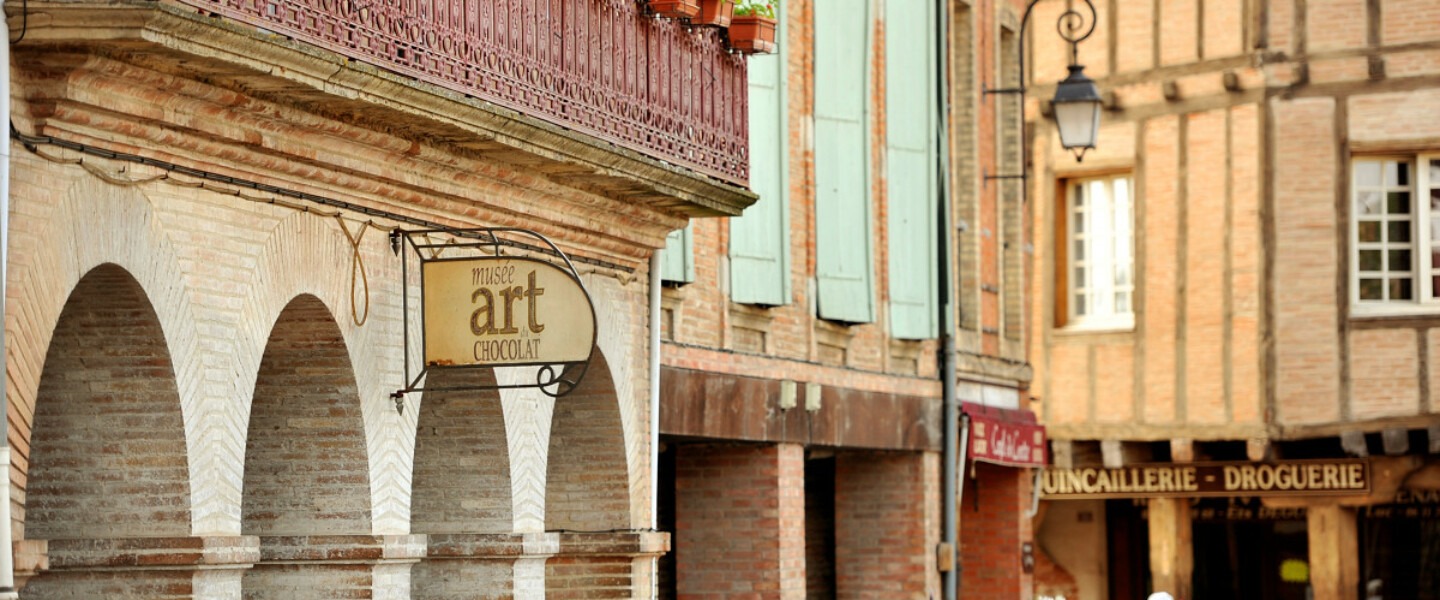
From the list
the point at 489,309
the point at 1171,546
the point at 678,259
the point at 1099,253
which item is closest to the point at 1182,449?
the point at 1171,546

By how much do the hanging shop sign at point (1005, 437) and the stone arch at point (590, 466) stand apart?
26.1ft

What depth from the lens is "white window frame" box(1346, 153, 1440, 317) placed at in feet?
83.6

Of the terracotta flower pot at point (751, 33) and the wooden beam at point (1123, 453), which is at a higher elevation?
the terracotta flower pot at point (751, 33)

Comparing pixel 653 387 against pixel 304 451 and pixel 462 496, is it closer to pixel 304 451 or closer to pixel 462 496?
pixel 462 496

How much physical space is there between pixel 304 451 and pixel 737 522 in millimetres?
7224

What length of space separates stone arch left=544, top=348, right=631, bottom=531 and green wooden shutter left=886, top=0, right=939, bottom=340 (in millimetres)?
6402

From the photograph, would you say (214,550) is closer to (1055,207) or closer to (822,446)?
(822,446)

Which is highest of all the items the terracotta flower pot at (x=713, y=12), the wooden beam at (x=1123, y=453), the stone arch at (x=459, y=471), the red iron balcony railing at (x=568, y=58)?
the terracotta flower pot at (x=713, y=12)

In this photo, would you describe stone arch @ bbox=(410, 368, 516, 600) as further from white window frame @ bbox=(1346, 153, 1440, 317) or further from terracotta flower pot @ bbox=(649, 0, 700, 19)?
white window frame @ bbox=(1346, 153, 1440, 317)

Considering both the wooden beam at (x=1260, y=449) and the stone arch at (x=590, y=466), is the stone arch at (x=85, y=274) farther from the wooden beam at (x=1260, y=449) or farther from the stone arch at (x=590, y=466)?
the wooden beam at (x=1260, y=449)

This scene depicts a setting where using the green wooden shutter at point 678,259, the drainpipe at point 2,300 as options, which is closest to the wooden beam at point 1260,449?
the green wooden shutter at point 678,259

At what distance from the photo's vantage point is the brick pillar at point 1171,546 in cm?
2662

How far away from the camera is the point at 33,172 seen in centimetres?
842

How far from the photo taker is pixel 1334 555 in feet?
84.6
